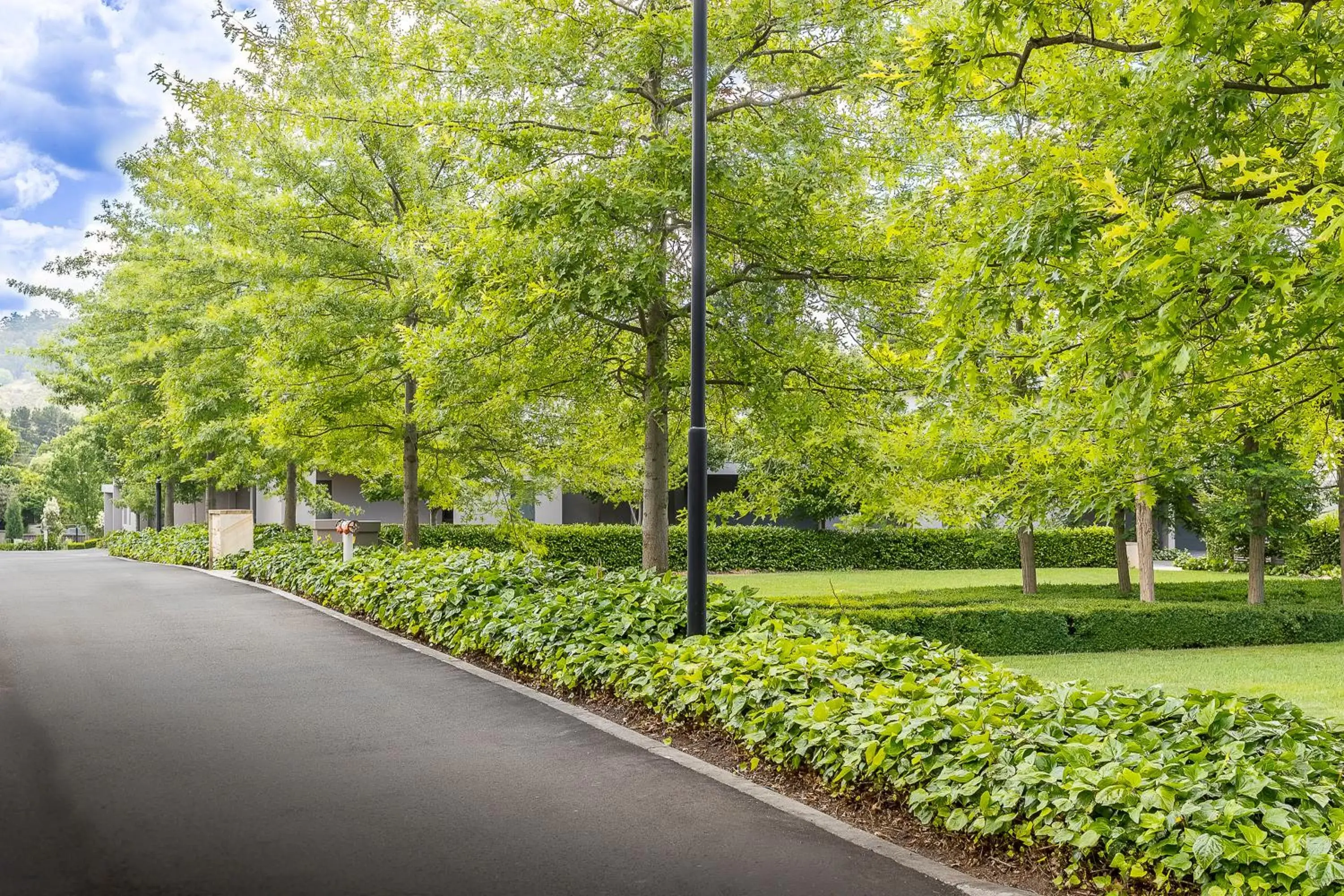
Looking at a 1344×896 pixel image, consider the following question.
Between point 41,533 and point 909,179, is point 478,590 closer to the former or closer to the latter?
point 909,179

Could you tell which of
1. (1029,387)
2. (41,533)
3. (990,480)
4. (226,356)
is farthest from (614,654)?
(41,533)

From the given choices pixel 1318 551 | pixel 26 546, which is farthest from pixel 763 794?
pixel 26 546

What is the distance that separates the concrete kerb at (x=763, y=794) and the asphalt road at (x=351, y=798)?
0.29ft

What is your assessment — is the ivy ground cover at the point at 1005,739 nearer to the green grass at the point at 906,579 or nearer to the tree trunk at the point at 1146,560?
the tree trunk at the point at 1146,560

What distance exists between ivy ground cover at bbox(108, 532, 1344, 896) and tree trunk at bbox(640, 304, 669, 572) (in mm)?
3427

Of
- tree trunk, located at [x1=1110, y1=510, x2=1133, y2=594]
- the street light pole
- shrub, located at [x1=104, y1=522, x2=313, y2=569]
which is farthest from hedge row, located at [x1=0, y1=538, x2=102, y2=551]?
the street light pole

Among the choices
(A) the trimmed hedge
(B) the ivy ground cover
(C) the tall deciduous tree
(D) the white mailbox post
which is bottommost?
(A) the trimmed hedge

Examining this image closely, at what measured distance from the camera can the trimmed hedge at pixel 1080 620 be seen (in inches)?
614

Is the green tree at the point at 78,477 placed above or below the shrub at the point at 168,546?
above

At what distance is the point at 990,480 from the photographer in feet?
56.3

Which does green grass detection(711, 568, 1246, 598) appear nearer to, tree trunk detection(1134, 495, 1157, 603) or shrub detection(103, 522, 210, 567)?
tree trunk detection(1134, 495, 1157, 603)

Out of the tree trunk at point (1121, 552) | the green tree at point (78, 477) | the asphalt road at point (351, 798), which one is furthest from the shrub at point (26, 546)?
the asphalt road at point (351, 798)

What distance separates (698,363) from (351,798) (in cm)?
442

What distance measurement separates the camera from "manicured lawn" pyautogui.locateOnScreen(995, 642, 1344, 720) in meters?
12.5
